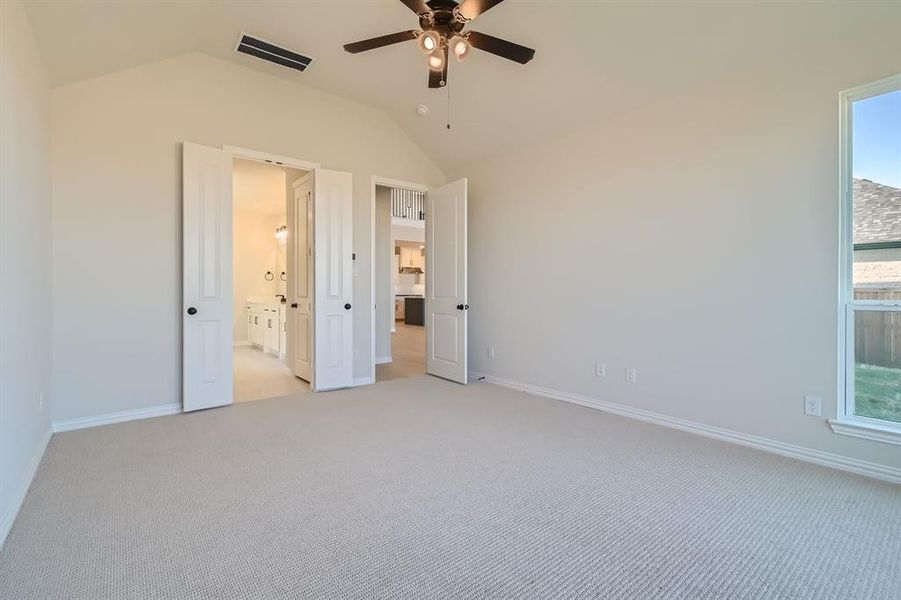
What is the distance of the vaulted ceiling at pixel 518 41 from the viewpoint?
8.61 feet

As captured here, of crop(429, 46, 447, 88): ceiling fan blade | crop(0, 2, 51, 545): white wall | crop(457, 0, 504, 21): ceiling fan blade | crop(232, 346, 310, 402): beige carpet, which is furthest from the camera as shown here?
crop(232, 346, 310, 402): beige carpet

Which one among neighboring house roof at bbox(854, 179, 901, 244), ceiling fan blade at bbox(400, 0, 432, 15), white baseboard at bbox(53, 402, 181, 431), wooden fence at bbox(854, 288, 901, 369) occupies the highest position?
ceiling fan blade at bbox(400, 0, 432, 15)

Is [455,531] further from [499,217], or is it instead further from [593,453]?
[499,217]

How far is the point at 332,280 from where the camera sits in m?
4.62

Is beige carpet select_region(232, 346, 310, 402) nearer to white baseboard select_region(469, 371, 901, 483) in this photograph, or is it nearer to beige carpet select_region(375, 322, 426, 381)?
beige carpet select_region(375, 322, 426, 381)

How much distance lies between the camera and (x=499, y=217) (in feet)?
16.3

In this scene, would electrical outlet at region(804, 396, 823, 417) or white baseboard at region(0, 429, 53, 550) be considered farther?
electrical outlet at region(804, 396, 823, 417)

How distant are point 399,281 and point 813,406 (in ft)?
39.4

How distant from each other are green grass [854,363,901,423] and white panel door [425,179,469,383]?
3.31 metres

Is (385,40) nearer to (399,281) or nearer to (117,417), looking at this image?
(117,417)

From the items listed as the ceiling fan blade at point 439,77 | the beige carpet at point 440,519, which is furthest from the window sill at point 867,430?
the ceiling fan blade at point 439,77

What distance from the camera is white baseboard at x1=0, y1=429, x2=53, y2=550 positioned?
179cm

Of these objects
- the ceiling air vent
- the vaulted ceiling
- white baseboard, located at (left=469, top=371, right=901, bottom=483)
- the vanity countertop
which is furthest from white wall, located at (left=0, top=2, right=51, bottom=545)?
white baseboard, located at (left=469, top=371, right=901, bottom=483)

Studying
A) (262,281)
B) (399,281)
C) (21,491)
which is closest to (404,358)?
(262,281)
